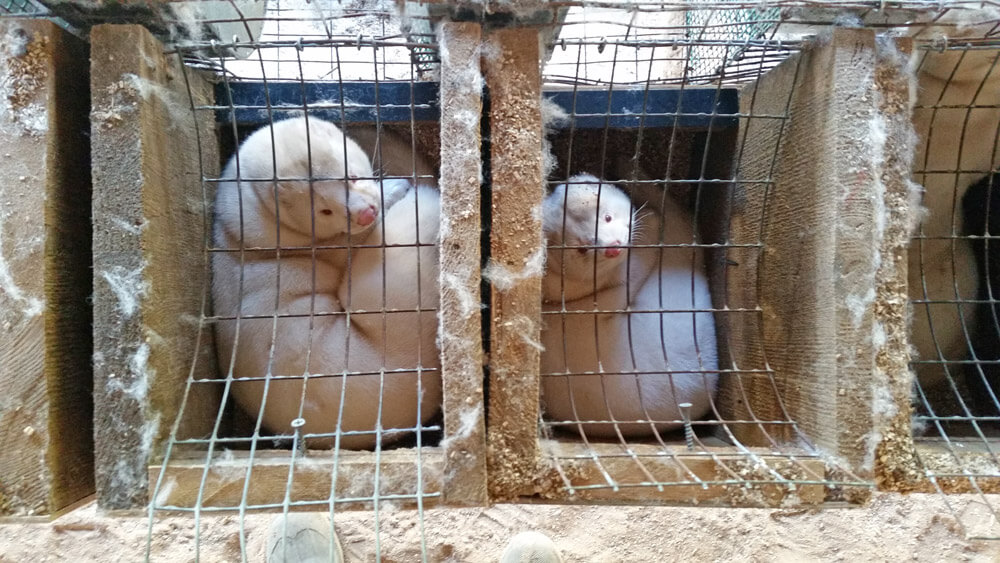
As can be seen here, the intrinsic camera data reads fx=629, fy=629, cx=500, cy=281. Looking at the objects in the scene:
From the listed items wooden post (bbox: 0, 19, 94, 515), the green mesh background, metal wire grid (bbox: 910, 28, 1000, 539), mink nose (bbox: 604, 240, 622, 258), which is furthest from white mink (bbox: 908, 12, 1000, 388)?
wooden post (bbox: 0, 19, 94, 515)

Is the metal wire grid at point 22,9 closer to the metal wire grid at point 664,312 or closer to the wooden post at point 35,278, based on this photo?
the wooden post at point 35,278

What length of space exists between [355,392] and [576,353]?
1.84 feet

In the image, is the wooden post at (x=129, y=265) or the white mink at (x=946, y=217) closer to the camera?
the wooden post at (x=129, y=265)

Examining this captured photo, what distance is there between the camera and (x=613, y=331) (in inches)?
64.4

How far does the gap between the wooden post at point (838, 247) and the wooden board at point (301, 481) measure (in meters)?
0.66

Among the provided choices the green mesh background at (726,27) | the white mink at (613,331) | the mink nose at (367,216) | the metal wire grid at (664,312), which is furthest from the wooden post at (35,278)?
the green mesh background at (726,27)

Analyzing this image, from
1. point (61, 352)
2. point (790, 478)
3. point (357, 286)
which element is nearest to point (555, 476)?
point (790, 478)

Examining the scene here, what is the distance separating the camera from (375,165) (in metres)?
1.71

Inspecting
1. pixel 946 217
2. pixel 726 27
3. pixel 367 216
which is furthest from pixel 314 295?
pixel 946 217

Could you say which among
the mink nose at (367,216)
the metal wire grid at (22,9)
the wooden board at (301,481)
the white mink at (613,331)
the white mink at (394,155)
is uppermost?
the metal wire grid at (22,9)

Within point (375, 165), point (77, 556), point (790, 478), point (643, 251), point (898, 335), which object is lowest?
point (77, 556)

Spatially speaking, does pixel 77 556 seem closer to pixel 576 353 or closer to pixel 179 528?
pixel 179 528

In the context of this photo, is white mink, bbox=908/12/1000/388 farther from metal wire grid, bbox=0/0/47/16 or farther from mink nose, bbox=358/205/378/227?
metal wire grid, bbox=0/0/47/16

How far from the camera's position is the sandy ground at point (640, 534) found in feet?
4.90
